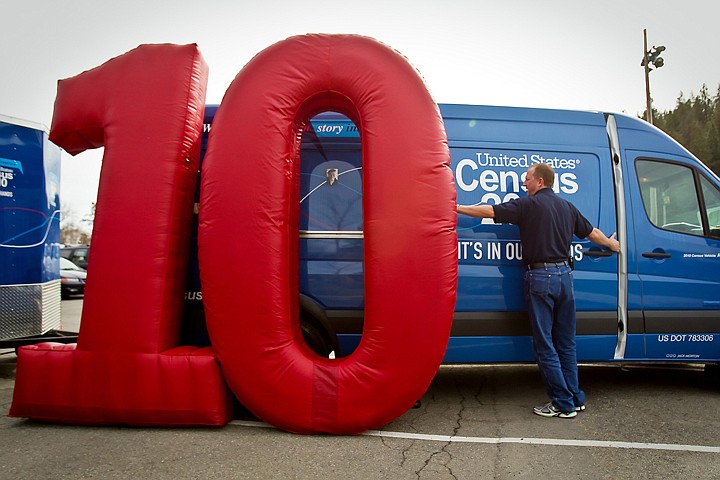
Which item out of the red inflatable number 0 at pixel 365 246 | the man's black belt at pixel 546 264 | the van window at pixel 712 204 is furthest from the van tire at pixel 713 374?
the red inflatable number 0 at pixel 365 246

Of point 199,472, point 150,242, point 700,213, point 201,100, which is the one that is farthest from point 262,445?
point 700,213

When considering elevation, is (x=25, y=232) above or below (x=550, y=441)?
above

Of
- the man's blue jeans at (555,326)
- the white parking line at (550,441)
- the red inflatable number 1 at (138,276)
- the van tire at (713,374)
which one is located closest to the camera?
the white parking line at (550,441)

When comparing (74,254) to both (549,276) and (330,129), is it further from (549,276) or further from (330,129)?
(549,276)

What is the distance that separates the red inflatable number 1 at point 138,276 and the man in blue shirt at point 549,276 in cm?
211

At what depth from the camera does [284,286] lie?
3553mm

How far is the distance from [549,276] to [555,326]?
42 cm

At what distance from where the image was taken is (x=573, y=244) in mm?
4301

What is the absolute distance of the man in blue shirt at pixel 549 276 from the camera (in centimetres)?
391

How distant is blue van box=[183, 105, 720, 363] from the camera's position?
410 cm

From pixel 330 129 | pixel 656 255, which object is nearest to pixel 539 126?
pixel 656 255

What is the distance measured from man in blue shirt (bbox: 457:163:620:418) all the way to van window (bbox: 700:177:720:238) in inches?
51.0

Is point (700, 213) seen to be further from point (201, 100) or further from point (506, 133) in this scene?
point (201, 100)

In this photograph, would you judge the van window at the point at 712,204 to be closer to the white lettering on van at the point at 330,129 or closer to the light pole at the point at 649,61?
the white lettering on van at the point at 330,129
